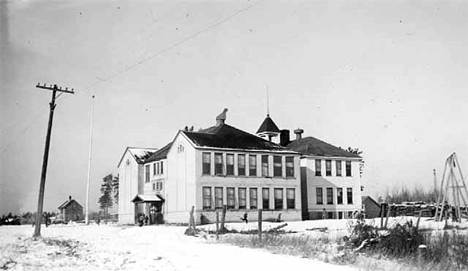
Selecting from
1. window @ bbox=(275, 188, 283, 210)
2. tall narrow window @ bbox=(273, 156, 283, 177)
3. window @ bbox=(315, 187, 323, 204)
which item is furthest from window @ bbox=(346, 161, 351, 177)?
window @ bbox=(275, 188, 283, 210)

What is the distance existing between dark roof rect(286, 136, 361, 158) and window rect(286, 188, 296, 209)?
22.3 feet

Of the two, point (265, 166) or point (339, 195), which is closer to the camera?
point (265, 166)

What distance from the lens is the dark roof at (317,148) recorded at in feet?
193

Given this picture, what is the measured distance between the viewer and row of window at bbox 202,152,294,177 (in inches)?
1918

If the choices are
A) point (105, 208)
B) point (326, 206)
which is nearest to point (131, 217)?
point (326, 206)

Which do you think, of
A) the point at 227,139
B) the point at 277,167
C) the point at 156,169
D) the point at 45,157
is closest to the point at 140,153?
the point at 156,169

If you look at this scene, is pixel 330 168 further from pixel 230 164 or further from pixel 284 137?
pixel 230 164

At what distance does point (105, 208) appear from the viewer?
114 meters

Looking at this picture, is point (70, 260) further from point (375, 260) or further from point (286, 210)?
point (286, 210)

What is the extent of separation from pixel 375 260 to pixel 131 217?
39.7 m

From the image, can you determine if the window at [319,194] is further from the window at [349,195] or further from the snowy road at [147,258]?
the snowy road at [147,258]

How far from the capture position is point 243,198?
4988 centimetres

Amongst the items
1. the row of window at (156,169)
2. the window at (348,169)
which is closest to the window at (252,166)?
the row of window at (156,169)

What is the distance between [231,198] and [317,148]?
14.1 m
